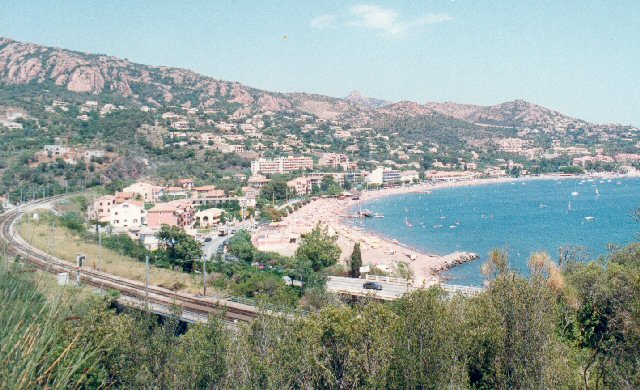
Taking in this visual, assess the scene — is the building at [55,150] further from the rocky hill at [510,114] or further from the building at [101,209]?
the rocky hill at [510,114]

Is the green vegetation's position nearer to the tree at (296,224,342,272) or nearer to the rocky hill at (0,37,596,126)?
the tree at (296,224,342,272)

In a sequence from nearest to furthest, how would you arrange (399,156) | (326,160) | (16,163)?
(16,163)
(326,160)
(399,156)

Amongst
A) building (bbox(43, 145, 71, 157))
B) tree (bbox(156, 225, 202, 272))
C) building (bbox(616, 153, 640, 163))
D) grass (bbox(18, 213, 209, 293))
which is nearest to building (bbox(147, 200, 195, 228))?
grass (bbox(18, 213, 209, 293))

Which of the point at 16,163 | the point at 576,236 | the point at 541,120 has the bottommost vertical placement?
the point at 576,236

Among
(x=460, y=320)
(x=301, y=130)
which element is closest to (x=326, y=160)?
(x=301, y=130)

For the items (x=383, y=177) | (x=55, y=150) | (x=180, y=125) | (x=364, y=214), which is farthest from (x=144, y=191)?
(x=383, y=177)

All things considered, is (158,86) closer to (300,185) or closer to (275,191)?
(300,185)

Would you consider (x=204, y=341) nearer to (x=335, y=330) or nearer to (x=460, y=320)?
(x=335, y=330)
